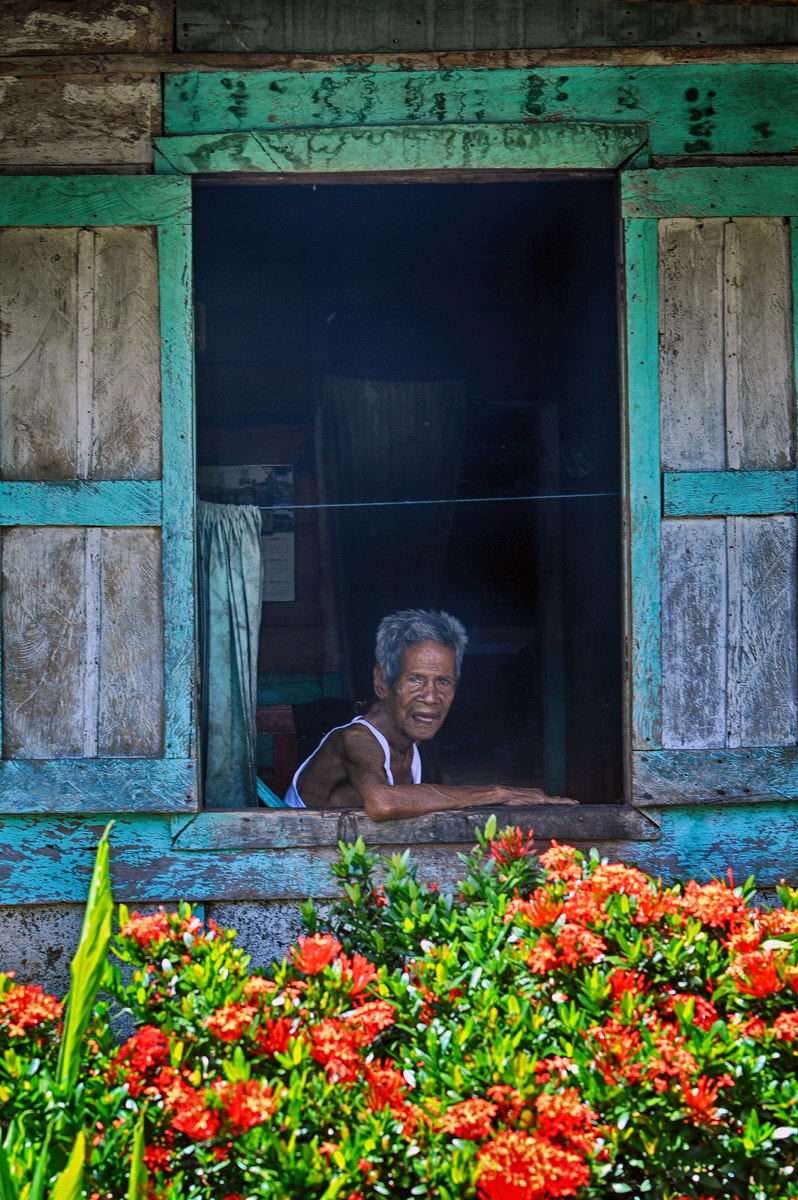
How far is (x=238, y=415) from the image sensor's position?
6.78 m

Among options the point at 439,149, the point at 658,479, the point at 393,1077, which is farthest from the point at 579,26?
the point at 393,1077

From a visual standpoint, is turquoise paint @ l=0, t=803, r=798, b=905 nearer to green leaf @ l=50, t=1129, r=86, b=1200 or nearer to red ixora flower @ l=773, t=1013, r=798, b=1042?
red ixora flower @ l=773, t=1013, r=798, b=1042

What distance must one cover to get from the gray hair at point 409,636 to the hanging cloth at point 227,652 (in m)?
0.64

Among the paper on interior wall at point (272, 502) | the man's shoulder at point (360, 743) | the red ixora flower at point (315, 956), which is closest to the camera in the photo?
the red ixora flower at point (315, 956)

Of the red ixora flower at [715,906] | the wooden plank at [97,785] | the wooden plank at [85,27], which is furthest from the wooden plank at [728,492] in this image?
the wooden plank at [85,27]

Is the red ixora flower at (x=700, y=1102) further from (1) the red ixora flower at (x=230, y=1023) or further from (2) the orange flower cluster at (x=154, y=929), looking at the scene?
(2) the orange flower cluster at (x=154, y=929)

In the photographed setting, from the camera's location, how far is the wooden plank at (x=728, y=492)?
2934 millimetres

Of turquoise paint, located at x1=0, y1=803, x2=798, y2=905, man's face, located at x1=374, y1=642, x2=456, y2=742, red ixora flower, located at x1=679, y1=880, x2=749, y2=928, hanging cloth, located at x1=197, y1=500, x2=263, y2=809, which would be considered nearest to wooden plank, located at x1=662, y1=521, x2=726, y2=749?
turquoise paint, located at x1=0, y1=803, x2=798, y2=905

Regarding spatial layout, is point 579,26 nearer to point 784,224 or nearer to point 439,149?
point 439,149

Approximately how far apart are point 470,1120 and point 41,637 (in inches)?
77.4

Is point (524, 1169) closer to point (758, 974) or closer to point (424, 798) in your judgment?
point (758, 974)

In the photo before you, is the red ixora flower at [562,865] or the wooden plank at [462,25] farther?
the wooden plank at [462,25]

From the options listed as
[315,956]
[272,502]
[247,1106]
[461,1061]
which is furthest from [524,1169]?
[272,502]

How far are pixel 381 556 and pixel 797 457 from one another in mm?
3698
